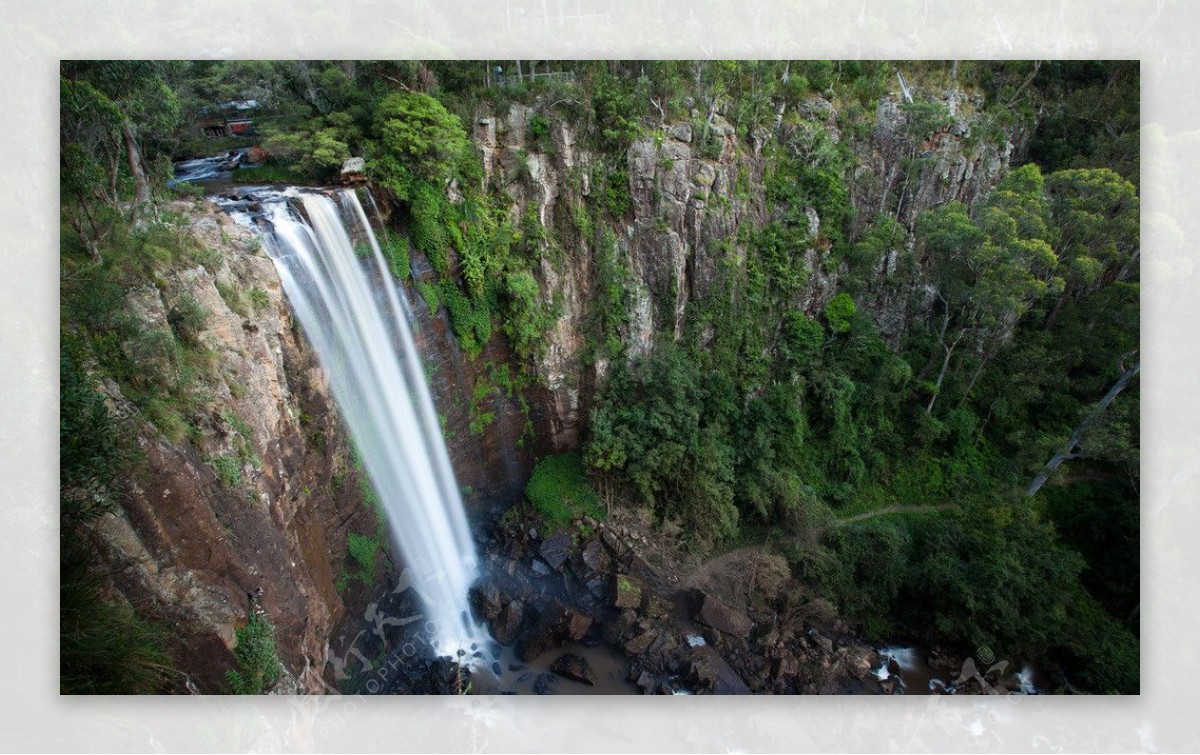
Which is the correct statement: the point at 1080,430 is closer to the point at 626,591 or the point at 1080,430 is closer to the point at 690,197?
the point at 690,197

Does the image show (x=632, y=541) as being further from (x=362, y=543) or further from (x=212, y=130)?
(x=212, y=130)

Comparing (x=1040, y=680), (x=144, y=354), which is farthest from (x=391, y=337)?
(x=1040, y=680)

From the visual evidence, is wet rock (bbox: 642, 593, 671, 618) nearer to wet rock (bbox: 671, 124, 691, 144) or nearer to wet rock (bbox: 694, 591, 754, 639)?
wet rock (bbox: 694, 591, 754, 639)

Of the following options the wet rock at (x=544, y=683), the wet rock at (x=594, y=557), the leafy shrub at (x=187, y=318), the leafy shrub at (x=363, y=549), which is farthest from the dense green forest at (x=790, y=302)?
the wet rock at (x=544, y=683)

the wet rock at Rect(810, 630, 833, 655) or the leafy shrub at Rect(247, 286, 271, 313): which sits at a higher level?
the leafy shrub at Rect(247, 286, 271, 313)

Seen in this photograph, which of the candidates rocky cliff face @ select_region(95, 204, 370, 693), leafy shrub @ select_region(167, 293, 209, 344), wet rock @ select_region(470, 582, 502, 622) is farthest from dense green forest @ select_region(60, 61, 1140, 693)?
wet rock @ select_region(470, 582, 502, 622)
